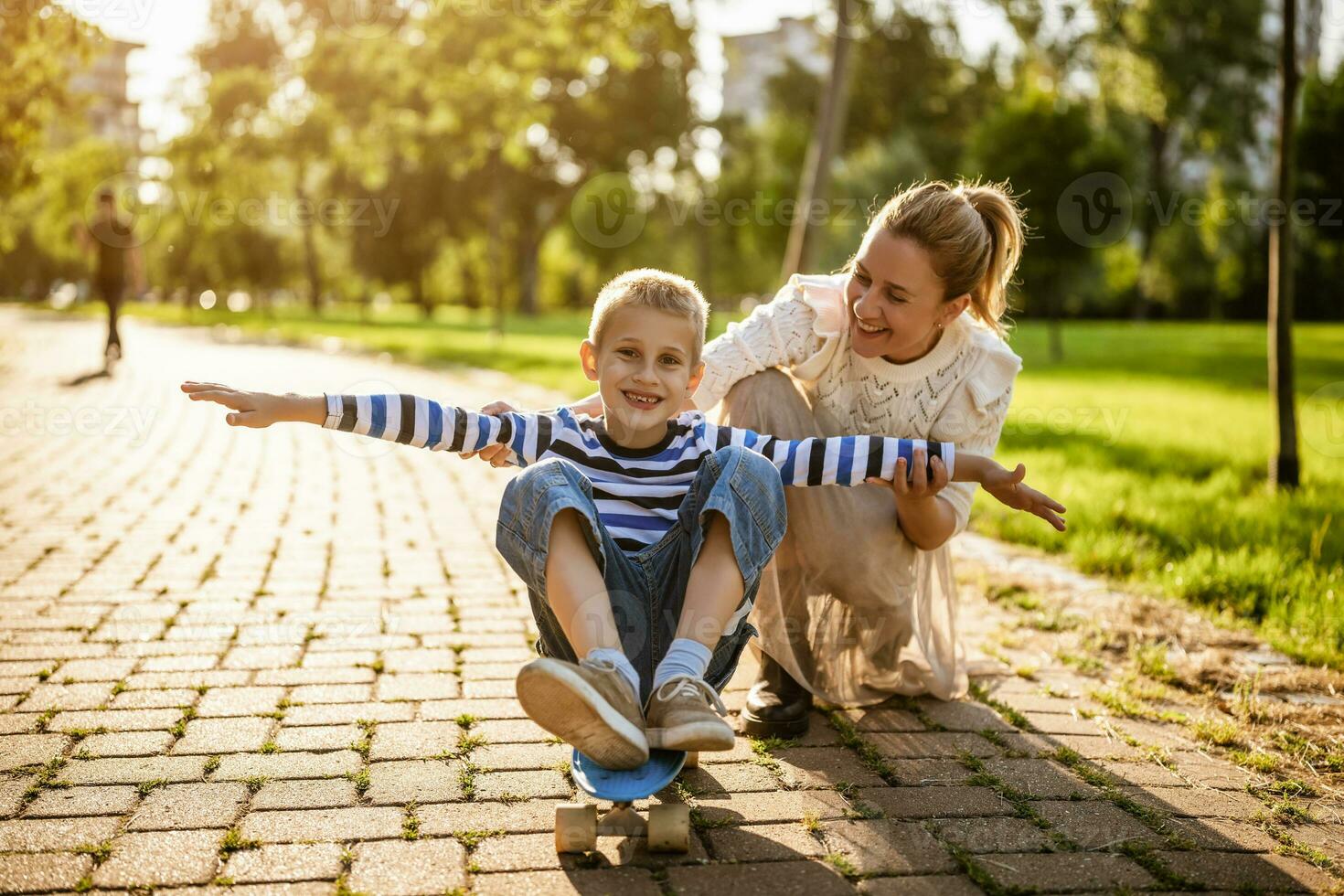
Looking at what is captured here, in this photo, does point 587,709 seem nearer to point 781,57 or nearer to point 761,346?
point 761,346

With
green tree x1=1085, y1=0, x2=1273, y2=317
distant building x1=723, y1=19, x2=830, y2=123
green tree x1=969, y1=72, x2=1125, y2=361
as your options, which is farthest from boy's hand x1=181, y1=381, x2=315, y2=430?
distant building x1=723, y1=19, x2=830, y2=123

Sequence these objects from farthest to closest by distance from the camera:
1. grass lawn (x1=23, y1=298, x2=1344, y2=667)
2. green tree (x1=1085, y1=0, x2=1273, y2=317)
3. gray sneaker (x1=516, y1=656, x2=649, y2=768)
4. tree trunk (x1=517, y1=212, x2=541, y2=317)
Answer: tree trunk (x1=517, y1=212, x2=541, y2=317) → green tree (x1=1085, y1=0, x2=1273, y2=317) → grass lawn (x1=23, y1=298, x2=1344, y2=667) → gray sneaker (x1=516, y1=656, x2=649, y2=768)

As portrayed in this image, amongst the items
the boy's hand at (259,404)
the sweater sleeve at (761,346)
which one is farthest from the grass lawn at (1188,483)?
the boy's hand at (259,404)

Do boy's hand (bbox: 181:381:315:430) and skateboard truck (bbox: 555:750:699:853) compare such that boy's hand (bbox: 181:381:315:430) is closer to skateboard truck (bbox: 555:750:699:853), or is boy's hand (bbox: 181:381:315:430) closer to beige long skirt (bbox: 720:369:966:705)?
skateboard truck (bbox: 555:750:699:853)

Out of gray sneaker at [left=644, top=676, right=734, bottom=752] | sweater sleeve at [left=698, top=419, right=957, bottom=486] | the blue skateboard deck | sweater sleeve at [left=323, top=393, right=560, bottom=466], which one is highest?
sweater sleeve at [left=323, top=393, right=560, bottom=466]

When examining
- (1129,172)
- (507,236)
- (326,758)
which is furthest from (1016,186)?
(507,236)

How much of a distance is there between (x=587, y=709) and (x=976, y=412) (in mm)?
1646

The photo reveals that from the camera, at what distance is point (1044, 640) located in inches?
168

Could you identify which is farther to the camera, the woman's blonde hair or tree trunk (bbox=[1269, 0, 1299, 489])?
tree trunk (bbox=[1269, 0, 1299, 489])

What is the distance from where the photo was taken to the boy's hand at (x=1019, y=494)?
8.92ft

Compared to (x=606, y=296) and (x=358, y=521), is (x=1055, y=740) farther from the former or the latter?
(x=358, y=521)

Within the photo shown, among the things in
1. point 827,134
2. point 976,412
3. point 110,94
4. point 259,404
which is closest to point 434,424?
point 259,404

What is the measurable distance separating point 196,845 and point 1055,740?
222 cm

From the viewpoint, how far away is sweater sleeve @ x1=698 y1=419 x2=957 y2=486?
2846 mm
